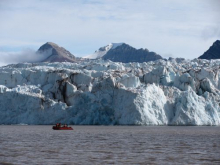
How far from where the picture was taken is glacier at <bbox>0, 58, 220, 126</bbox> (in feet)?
224

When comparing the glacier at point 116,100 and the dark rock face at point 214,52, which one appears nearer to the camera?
the glacier at point 116,100

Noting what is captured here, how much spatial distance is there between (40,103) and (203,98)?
26367mm

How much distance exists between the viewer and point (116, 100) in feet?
233

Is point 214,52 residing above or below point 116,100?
above

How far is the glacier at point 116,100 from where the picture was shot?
224 feet

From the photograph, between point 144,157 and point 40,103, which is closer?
point 144,157

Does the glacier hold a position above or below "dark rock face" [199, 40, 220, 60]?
below

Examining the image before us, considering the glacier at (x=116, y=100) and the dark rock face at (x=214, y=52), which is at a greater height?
the dark rock face at (x=214, y=52)

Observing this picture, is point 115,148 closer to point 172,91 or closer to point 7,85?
point 172,91

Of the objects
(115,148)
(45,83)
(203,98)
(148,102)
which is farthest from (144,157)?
(45,83)

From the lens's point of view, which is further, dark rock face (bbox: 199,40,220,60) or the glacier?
dark rock face (bbox: 199,40,220,60)

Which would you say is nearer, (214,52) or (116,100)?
(116,100)

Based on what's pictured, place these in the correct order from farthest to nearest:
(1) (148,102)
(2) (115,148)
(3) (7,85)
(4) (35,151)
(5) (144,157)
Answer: (3) (7,85), (1) (148,102), (2) (115,148), (4) (35,151), (5) (144,157)

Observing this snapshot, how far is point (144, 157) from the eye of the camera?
2458 centimetres
